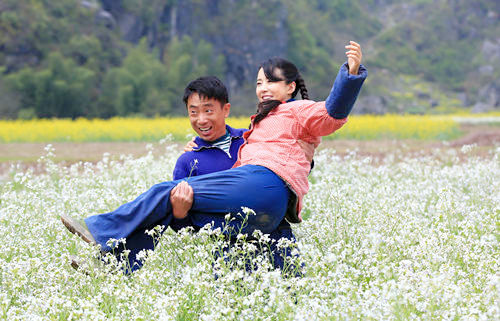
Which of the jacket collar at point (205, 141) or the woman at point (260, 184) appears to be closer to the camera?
the woman at point (260, 184)

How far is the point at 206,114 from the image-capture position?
4.38 m

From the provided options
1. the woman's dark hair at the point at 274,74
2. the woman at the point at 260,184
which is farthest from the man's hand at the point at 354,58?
the woman's dark hair at the point at 274,74

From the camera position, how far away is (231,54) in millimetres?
67812

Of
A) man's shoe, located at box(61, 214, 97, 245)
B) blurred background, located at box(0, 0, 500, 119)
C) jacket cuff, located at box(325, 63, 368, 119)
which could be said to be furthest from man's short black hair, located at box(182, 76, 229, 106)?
blurred background, located at box(0, 0, 500, 119)

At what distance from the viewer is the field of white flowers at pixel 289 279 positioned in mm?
2775

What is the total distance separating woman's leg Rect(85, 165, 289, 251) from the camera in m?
3.84

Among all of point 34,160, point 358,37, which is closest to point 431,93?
point 358,37

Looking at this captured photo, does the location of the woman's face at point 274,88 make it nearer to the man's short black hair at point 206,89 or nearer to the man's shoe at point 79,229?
the man's short black hair at point 206,89

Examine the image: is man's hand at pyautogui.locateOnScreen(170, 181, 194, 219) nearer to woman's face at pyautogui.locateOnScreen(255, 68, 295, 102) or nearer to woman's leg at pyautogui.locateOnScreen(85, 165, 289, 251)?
woman's leg at pyautogui.locateOnScreen(85, 165, 289, 251)

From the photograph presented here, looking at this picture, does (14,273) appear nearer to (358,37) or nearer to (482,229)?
(482,229)

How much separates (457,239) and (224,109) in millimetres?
1993

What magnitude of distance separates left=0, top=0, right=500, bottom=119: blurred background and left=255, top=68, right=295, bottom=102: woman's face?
112 ft

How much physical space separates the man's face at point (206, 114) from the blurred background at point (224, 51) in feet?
111

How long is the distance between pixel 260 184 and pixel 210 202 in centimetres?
36
